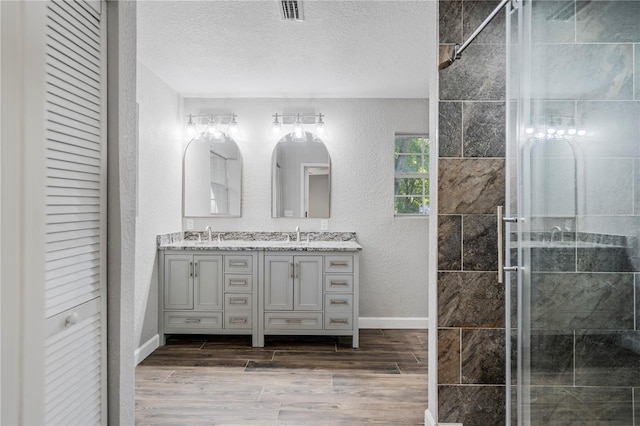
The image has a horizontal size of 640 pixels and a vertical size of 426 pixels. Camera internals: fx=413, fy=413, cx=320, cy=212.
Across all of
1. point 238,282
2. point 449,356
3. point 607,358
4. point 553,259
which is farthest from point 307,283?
point 607,358

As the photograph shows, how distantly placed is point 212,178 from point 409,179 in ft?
6.64

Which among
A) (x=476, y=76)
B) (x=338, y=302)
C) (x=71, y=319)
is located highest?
(x=476, y=76)

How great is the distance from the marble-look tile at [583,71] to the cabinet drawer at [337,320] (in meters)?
2.61

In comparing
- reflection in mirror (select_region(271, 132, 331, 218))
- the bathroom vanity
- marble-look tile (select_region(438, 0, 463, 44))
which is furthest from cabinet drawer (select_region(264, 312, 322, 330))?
marble-look tile (select_region(438, 0, 463, 44))

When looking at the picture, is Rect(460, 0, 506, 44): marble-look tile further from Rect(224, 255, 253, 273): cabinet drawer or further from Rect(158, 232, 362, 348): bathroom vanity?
Rect(224, 255, 253, 273): cabinet drawer

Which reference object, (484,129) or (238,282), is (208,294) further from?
(484,129)

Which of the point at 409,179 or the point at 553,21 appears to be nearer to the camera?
the point at 553,21

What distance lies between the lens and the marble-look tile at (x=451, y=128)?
6.76 feet

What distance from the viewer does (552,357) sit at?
1.41 m

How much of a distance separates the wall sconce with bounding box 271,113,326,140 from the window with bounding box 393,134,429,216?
0.81m

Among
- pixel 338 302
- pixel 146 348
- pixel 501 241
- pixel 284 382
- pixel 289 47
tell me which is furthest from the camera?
pixel 338 302

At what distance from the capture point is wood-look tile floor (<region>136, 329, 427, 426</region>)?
238 cm

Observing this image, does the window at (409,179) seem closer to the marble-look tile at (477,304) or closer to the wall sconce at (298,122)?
the wall sconce at (298,122)

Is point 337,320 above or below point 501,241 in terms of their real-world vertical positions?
below
